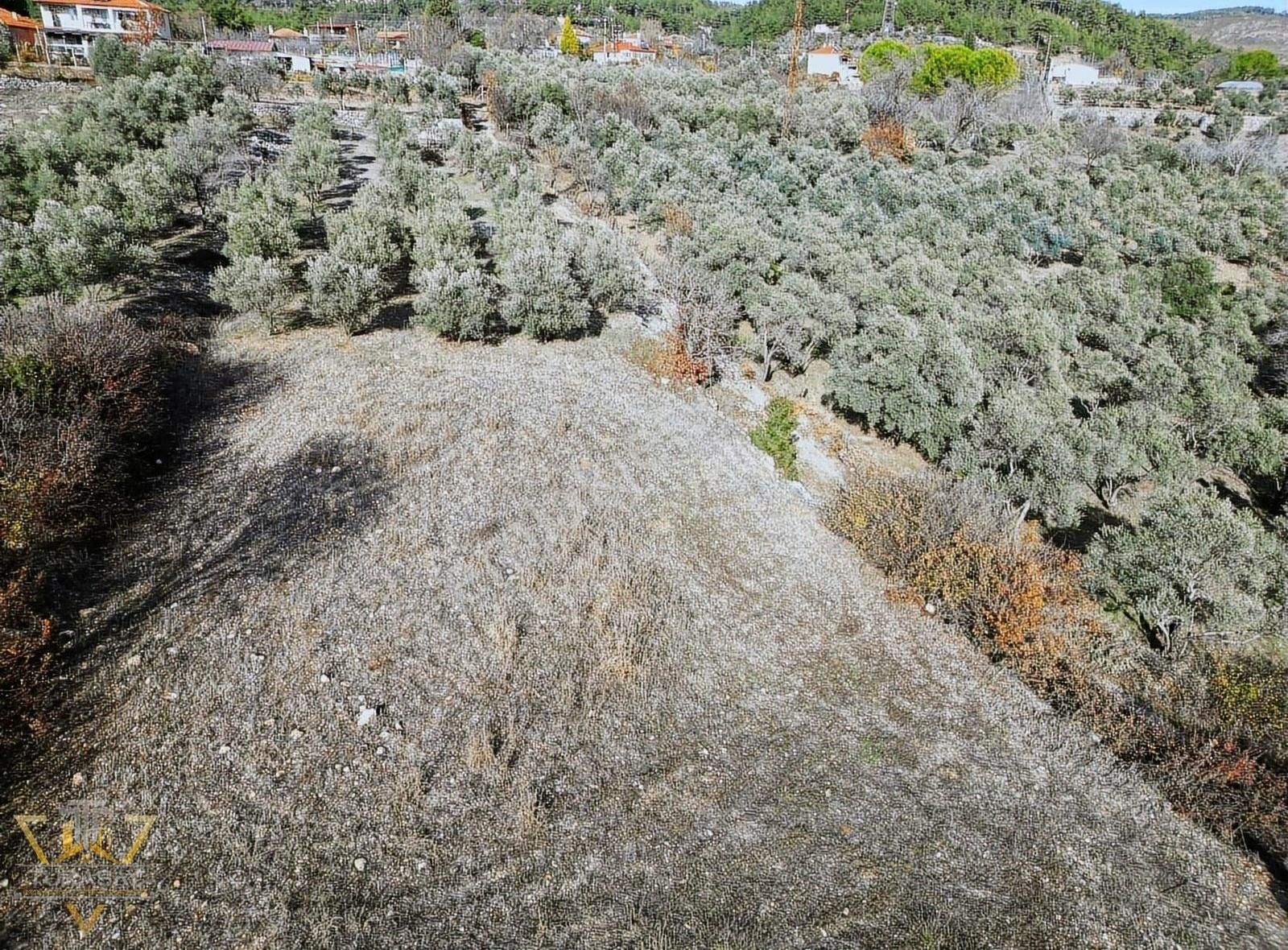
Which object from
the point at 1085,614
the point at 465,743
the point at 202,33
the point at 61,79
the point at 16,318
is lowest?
the point at 1085,614

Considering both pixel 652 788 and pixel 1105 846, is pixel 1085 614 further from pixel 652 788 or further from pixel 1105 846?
pixel 652 788

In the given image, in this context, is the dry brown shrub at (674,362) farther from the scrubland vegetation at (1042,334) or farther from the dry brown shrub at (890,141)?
the dry brown shrub at (890,141)

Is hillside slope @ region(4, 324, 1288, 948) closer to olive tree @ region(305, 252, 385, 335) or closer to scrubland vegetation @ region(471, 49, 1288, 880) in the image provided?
scrubland vegetation @ region(471, 49, 1288, 880)

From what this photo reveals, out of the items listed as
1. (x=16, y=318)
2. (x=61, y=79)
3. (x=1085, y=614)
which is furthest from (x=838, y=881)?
(x=61, y=79)

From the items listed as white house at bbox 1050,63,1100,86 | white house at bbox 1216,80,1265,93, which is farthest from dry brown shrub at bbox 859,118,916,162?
white house at bbox 1050,63,1100,86

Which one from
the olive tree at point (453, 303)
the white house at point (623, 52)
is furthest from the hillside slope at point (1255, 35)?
the olive tree at point (453, 303)
